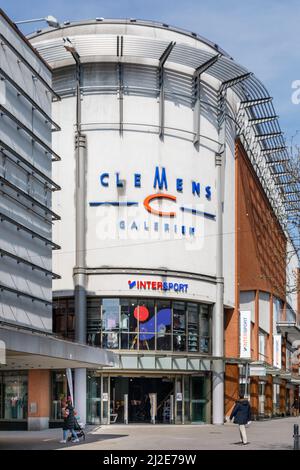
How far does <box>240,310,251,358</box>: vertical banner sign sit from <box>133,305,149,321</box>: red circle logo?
9003mm

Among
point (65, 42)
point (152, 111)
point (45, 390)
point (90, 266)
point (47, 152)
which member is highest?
point (65, 42)

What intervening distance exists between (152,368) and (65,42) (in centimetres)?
1849

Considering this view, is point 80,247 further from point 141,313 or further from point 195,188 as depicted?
point 195,188

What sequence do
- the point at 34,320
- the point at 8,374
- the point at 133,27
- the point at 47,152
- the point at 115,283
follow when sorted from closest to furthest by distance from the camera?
the point at 34,320 < the point at 47,152 < the point at 8,374 < the point at 115,283 < the point at 133,27

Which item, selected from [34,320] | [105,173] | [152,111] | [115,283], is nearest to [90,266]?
[115,283]

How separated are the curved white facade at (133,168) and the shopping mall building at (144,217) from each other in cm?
7

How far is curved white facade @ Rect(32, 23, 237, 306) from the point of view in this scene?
47688 millimetres

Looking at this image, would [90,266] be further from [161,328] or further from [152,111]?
[152,111]

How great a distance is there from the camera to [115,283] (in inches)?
1865

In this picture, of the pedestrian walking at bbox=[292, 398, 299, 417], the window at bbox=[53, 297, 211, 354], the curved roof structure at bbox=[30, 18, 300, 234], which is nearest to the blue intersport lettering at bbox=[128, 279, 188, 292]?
the window at bbox=[53, 297, 211, 354]

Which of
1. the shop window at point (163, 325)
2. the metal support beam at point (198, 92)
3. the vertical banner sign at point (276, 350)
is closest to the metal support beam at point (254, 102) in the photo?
the metal support beam at point (198, 92)

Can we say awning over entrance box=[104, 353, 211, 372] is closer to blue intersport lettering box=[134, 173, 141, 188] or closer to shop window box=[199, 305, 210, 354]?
shop window box=[199, 305, 210, 354]

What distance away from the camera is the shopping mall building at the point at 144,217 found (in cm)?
4744

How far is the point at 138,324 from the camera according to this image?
156 feet
